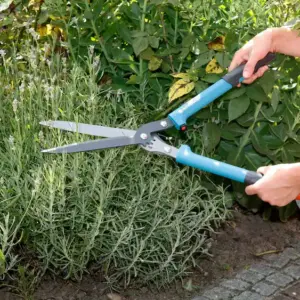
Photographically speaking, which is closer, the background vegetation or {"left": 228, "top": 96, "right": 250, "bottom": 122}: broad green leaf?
the background vegetation

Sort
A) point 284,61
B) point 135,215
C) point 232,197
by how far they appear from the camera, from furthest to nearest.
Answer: point 232,197
point 284,61
point 135,215

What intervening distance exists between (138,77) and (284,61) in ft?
2.56

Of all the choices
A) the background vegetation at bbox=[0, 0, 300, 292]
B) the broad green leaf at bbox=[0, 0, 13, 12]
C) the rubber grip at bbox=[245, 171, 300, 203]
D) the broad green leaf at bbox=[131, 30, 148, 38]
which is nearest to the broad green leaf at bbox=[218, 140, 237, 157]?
the background vegetation at bbox=[0, 0, 300, 292]

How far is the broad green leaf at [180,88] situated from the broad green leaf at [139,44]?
27 centimetres

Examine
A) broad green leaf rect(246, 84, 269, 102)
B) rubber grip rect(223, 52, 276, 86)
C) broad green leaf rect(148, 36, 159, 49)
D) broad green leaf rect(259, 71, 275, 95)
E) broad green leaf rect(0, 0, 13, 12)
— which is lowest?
broad green leaf rect(246, 84, 269, 102)

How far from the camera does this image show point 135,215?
141 inches

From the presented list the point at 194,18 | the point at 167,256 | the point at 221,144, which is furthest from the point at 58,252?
the point at 194,18

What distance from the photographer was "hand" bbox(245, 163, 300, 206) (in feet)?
9.73

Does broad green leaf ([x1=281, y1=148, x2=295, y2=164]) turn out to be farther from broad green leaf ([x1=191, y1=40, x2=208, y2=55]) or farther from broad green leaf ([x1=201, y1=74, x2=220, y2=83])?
broad green leaf ([x1=191, y1=40, x2=208, y2=55])

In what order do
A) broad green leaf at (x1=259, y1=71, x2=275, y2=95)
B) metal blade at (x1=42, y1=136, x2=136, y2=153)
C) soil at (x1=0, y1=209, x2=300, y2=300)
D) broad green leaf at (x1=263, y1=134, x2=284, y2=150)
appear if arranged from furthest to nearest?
broad green leaf at (x1=263, y1=134, x2=284, y2=150) → broad green leaf at (x1=259, y1=71, x2=275, y2=95) → soil at (x1=0, y1=209, x2=300, y2=300) → metal blade at (x1=42, y1=136, x2=136, y2=153)

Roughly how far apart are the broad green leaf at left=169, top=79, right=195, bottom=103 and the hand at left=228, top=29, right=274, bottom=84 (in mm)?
493

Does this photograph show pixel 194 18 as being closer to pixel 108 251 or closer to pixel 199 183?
pixel 199 183

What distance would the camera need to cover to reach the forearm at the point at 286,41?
11.7 ft

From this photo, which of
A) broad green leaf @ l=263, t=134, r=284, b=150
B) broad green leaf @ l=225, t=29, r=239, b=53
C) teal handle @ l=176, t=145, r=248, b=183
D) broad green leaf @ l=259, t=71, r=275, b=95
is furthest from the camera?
broad green leaf @ l=263, t=134, r=284, b=150
